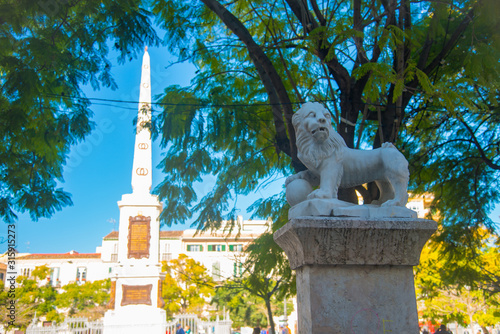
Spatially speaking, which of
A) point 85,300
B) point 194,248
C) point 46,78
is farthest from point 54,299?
point 46,78

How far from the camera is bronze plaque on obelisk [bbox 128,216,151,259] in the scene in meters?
20.4

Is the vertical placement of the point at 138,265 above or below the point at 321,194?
above

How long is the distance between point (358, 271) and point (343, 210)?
1.80 feet

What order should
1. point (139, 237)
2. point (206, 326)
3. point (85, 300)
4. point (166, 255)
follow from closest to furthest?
point (139, 237), point (206, 326), point (85, 300), point (166, 255)

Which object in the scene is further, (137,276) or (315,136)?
(137,276)

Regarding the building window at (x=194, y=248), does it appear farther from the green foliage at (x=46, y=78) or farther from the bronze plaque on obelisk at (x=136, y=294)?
the green foliage at (x=46, y=78)

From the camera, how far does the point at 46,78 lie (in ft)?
22.3

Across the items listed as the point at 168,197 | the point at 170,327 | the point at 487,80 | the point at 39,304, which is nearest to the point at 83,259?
the point at 39,304

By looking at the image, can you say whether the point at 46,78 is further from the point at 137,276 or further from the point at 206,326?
the point at 206,326

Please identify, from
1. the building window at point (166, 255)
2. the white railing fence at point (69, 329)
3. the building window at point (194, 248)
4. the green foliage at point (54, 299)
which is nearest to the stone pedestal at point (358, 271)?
the white railing fence at point (69, 329)

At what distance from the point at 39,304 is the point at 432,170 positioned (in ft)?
99.9

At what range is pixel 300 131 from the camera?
4.03 metres

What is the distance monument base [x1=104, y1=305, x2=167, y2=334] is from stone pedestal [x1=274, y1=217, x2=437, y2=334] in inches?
679

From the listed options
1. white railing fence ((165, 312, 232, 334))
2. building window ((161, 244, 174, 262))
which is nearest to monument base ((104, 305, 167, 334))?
white railing fence ((165, 312, 232, 334))
